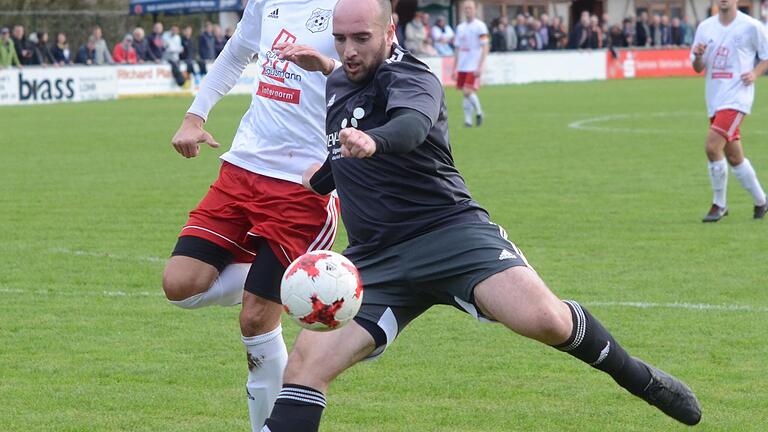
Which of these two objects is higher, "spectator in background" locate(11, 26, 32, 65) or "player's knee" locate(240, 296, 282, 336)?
"player's knee" locate(240, 296, 282, 336)

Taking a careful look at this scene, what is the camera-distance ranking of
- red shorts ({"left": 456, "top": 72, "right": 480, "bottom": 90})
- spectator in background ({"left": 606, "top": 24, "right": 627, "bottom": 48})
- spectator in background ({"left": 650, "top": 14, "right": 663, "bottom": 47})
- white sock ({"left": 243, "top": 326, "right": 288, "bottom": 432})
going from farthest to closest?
spectator in background ({"left": 650, "top": 14, "right": 663, "bottom": 47}) < spectator in background ({"left": 606, "top": 24, "right": 627, "bottom": 48}) < red shorts ({"left": 456, "top": 72, "right": 480, "bottom": 90}) < white sock ({"left": 243, "top": 326, "right": 288, "bottom": 432})

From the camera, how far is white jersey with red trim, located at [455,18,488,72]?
25578 millimetres

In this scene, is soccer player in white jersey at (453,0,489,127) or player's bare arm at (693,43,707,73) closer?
player's bare arm at (693,43,707,73)

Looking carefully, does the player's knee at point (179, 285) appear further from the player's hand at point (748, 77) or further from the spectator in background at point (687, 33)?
the spectator in background at point (687, 33)

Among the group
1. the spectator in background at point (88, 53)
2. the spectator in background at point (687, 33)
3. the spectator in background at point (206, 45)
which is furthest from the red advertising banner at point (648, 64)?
the spectator in background at point (88, 53)

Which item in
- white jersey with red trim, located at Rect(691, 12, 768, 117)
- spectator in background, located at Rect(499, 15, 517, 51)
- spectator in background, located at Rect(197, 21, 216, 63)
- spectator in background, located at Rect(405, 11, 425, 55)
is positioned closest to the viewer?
white jersey with red trim, located at Rect(691, 12, 768, 117)

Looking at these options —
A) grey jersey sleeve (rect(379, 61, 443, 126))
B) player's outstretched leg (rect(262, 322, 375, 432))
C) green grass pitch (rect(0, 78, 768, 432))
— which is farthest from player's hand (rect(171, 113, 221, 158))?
player's outstretched leg (rect(262, 322, 375, 432))

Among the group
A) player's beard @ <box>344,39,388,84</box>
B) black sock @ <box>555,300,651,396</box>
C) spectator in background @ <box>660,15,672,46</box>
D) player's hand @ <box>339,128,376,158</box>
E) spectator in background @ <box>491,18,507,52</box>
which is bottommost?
spectator in background @ <box>660,15,672,46</box>

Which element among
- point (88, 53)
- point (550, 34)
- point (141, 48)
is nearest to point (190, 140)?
point (88, 53)

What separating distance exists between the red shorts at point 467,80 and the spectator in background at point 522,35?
18441 mm

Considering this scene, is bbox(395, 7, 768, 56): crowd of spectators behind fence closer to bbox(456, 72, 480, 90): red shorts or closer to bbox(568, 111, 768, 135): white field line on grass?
bbox(568, 111, 768, 135): white field line on grass

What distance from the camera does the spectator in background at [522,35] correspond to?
43625 mm

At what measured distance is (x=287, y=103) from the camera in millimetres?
5824

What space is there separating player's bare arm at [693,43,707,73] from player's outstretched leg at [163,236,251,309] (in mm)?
7483
